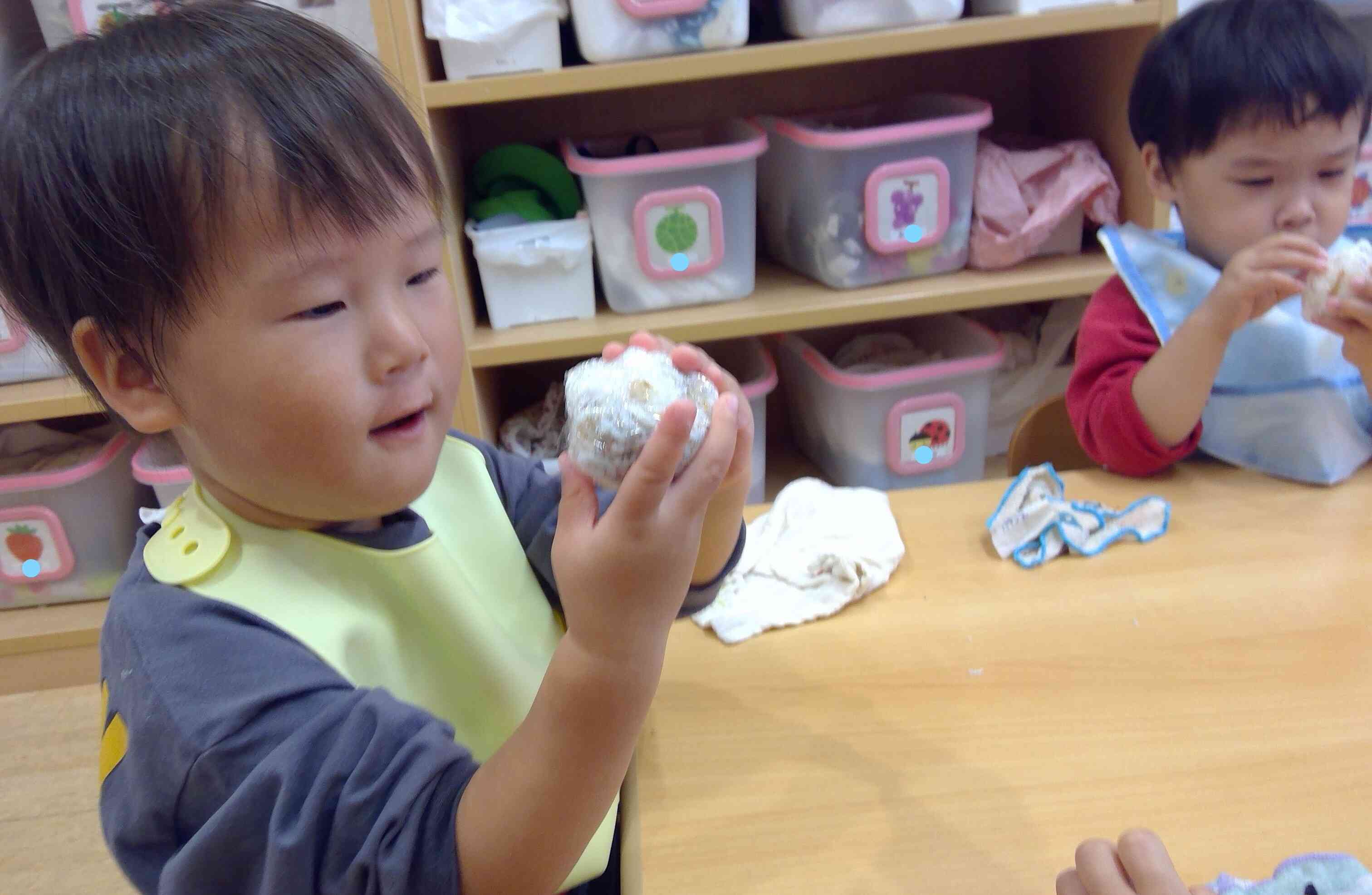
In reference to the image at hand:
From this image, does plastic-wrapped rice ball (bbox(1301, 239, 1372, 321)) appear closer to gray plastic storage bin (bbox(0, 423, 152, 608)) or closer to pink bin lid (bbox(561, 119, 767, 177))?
pink bin lid (bbox(561, 119, 767, 177))

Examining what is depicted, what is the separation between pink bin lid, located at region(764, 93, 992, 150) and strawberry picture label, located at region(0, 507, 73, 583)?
3.66ft

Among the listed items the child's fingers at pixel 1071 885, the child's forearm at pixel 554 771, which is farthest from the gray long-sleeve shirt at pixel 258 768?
the child's fingers at pixel 1071 885

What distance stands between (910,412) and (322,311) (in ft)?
3.14

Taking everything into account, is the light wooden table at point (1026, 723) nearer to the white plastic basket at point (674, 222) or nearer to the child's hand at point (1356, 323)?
the child's hand at point (1356, 323)

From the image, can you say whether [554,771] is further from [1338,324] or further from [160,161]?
[1338,324]

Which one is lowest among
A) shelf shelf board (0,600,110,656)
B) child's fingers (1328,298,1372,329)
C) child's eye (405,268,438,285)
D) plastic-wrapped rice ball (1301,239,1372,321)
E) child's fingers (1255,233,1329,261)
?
shelf shelf board (0,600,110,656)

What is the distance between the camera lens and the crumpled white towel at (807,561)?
0.70m

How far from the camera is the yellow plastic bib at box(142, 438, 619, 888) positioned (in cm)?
51

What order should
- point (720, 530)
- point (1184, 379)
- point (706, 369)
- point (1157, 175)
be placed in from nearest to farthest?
point (706, 369) → point (720, 530) → point (1184, 379) → point (1157, 175)

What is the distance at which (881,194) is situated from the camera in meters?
1.18

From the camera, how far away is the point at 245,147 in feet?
1.49

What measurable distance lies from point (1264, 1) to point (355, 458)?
914mm

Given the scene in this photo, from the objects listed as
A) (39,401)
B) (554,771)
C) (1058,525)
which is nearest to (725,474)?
(554,771)

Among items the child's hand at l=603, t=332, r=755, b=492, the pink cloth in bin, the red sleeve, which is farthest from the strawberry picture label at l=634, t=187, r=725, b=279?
the child's hand at l=603, t=332, r=755, b=492
